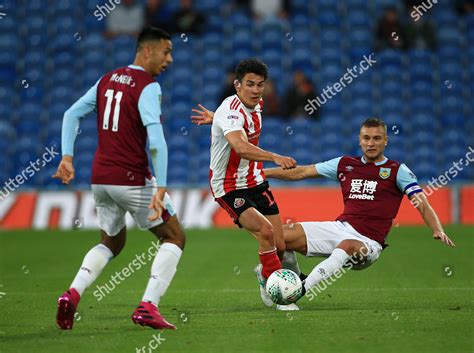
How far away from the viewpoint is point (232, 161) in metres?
8.68

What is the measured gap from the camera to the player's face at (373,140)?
8883 millimetres

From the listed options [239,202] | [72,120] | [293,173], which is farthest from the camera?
[293,173]

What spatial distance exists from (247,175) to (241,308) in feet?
4.28

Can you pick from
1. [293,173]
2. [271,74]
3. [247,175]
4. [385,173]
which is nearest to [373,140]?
[385,173]

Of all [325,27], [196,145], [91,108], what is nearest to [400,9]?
[325,27]

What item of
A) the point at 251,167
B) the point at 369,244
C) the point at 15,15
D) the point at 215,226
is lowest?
the point at 215,226

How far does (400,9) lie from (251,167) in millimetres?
14893

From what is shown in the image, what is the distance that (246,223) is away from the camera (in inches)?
332

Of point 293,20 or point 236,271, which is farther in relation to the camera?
point 293,20

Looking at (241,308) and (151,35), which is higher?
(151,35)

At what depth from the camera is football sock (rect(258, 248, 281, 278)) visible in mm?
8344

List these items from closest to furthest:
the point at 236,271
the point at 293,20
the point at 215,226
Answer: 1. the point at 236,271
2. the point at 215,226
3. the point at 293,20

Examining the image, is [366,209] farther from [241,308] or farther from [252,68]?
[252,68]

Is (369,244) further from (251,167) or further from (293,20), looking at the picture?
(293,20)
